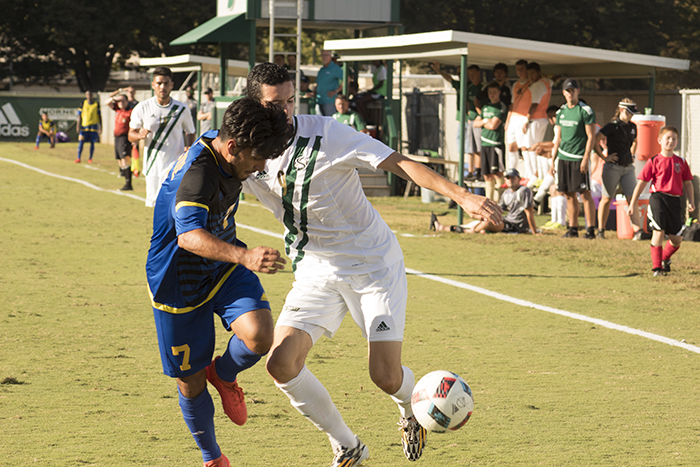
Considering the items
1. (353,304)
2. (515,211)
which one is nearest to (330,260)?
(353,304)

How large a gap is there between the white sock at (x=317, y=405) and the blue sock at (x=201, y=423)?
0.37 meters

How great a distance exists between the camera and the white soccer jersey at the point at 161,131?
10.5 metres

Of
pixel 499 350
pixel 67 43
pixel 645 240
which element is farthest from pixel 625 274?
pixel 67 43

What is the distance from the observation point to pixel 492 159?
1535 centimetres

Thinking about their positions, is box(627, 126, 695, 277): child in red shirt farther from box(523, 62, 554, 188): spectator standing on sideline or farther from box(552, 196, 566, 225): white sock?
box(523, 62, 554, 188): spectator standing on sideline

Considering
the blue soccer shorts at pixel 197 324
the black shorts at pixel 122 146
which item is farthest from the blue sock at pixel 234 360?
the black shorts at pixel 122 146

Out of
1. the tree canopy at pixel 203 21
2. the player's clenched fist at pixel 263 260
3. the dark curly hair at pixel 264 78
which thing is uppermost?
the tree canopy at pixel 203 21

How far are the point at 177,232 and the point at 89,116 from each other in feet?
81.3

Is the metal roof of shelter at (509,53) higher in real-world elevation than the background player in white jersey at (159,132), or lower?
Result: higher

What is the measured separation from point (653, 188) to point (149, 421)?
7171mm

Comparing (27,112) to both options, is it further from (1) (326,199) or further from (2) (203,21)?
(1) (326,199)

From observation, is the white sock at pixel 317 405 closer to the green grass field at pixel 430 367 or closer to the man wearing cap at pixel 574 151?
the green grass field at pixel 430 367

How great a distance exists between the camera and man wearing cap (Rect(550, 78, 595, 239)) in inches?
509

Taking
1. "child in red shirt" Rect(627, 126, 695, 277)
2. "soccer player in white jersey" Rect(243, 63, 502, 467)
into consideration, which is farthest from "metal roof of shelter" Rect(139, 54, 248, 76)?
"soccer player in white jersey" Rect(243, 63, 502, 467)
